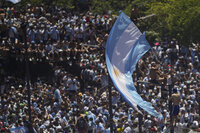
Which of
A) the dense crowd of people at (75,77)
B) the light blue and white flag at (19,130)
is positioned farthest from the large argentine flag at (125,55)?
the light blue and white flag at (19,130)

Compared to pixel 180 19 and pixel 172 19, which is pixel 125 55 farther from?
pixel 172 19

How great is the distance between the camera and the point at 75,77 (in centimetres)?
3191

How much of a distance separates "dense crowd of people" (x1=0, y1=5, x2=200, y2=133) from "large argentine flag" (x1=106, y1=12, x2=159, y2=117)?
2995 mm

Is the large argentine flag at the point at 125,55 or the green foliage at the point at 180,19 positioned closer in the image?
the large argentine flag at the point at 125,55

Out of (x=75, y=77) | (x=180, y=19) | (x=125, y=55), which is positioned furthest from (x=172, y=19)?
(x=125, y=55)

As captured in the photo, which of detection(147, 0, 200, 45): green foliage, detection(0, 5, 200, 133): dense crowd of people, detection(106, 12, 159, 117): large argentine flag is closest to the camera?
detection(106, 12, 159, 117): large argentine flag

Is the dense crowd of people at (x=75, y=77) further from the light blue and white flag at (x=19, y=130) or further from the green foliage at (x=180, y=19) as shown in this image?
the light blue and white flag at (x=19, y=130)

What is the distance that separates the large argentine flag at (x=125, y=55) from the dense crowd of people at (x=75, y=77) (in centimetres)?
300

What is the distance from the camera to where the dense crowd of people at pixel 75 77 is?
2606 cm

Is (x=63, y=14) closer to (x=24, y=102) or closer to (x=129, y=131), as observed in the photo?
(x=24, y=102)

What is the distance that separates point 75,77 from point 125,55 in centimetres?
1192

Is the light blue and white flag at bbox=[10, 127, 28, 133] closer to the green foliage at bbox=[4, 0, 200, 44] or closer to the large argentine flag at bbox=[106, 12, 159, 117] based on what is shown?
the large argentine flag at bbox=[106, 12, 159, 117]

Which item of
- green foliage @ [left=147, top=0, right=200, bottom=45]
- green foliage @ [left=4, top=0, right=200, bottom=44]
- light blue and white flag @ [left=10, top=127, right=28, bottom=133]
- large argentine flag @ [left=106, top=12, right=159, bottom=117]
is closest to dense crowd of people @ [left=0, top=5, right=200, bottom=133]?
green foliage @ [left=147, top=0, right=200, bottom=45]

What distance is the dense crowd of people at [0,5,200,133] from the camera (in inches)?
1026
